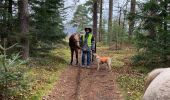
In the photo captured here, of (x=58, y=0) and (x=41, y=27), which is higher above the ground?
(x=58, y=0)

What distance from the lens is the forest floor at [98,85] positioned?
451 inches

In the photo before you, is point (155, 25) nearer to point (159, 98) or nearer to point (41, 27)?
point (41, 27)

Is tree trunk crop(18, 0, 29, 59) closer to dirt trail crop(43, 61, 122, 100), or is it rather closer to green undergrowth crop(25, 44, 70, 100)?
green undergrowth crop(25, 44, 70, 100)

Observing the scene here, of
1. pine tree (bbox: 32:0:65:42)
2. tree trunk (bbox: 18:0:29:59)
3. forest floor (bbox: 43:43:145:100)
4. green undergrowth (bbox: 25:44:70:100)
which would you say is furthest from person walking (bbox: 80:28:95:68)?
tree trunk (bbox: 18:0:29:59)

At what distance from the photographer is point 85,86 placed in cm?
1293

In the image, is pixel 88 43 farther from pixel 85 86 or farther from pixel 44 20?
pixel 85 86

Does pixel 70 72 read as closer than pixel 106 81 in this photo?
No

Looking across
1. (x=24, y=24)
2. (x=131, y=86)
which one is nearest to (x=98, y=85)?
(x=131, y=86)

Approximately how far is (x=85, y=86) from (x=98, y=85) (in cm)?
57

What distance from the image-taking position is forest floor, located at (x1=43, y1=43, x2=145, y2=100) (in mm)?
11445

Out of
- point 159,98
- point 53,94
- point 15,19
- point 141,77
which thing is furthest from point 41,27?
point 159,98

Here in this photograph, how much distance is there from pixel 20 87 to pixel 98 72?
7.06 m

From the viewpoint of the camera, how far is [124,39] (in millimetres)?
32219

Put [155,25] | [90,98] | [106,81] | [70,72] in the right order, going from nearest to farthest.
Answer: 1. [90,98]
2. [106,81]
3. [70,72]
4. [155,25]
